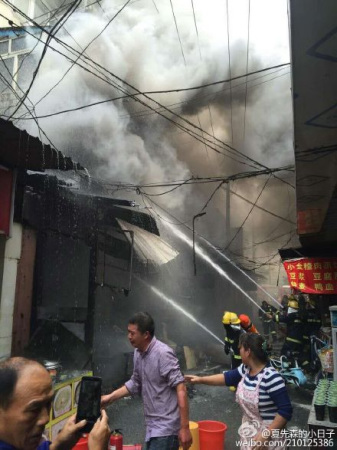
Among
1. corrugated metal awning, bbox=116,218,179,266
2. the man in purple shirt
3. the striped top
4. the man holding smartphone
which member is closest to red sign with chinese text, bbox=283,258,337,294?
corrugated metal awning, bbox=116,218,179,266

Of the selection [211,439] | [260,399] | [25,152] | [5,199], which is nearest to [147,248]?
[5,199]

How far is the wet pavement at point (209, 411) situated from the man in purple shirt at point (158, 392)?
9.73 ft

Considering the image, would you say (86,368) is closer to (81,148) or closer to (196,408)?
(196,408)

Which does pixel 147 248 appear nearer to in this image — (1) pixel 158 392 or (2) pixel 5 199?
(2) pixel 5 199

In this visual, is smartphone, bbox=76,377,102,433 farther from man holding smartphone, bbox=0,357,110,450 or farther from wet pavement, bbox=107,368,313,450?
wet pavement, bbox=107,368,313,450

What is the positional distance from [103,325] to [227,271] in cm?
1418

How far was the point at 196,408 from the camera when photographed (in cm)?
719

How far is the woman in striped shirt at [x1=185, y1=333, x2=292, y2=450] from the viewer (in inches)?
112

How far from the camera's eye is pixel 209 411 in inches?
275

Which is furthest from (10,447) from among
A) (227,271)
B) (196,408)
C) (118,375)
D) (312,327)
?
(227,271)

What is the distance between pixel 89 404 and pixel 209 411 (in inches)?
236

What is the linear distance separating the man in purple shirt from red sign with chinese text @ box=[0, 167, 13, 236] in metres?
4.40

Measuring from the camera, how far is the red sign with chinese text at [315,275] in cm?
907

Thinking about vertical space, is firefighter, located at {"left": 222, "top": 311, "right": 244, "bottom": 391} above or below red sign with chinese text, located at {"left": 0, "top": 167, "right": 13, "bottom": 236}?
below
